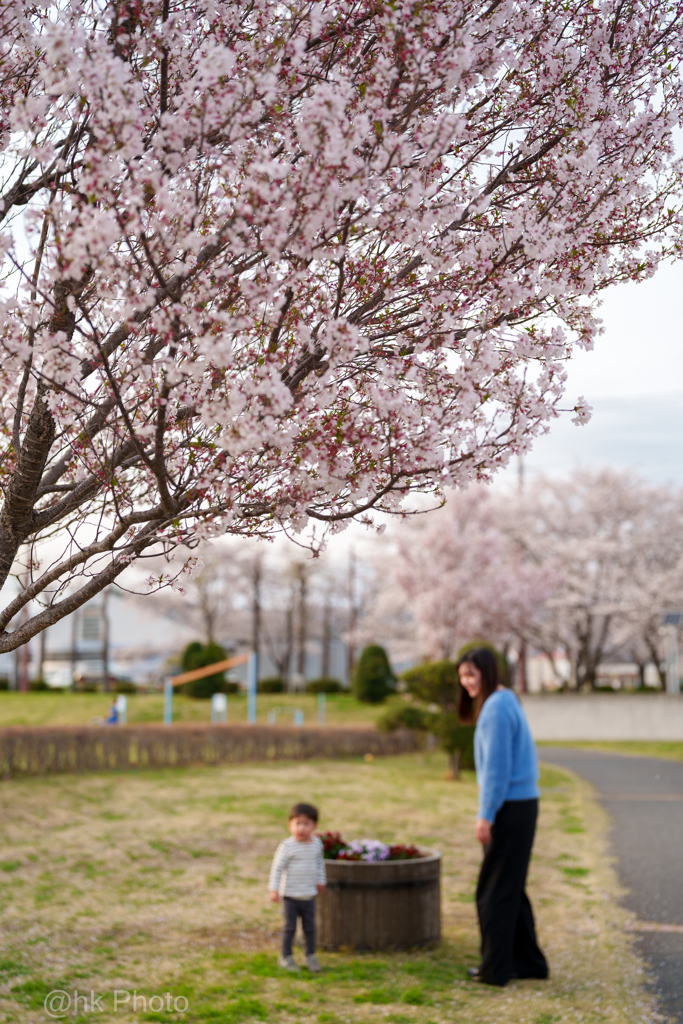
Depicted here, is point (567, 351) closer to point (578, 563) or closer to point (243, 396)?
point (243, 396)

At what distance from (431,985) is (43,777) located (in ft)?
33.6

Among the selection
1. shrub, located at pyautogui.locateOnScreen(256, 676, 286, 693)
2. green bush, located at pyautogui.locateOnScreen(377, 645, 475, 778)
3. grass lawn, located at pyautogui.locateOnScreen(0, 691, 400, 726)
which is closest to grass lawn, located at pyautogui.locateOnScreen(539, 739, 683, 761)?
grass lawn, located at pyautogui.locateOnScreen(0, 691, 400, 726)

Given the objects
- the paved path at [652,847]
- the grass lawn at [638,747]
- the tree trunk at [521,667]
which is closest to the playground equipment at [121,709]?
the paved path at [652,847]

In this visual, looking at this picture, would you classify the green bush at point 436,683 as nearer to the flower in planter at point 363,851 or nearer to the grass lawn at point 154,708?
the flower in planter at point 363,851

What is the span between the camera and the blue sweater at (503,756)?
4859mm

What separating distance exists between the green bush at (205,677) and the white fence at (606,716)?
10090 mm

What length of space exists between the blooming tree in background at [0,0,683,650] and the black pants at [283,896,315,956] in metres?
2.89

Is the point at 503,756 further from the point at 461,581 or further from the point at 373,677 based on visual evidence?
the point at 373,677

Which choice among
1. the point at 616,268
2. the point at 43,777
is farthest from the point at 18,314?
the point at 43,777

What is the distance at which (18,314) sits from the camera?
2838 millimetres

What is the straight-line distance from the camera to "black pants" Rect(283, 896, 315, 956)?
5.19m

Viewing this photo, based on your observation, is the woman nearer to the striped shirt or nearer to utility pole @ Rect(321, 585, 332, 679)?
the striped shirt

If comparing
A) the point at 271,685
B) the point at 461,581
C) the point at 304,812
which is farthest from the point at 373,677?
the point at 304,812

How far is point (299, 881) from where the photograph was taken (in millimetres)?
5262
